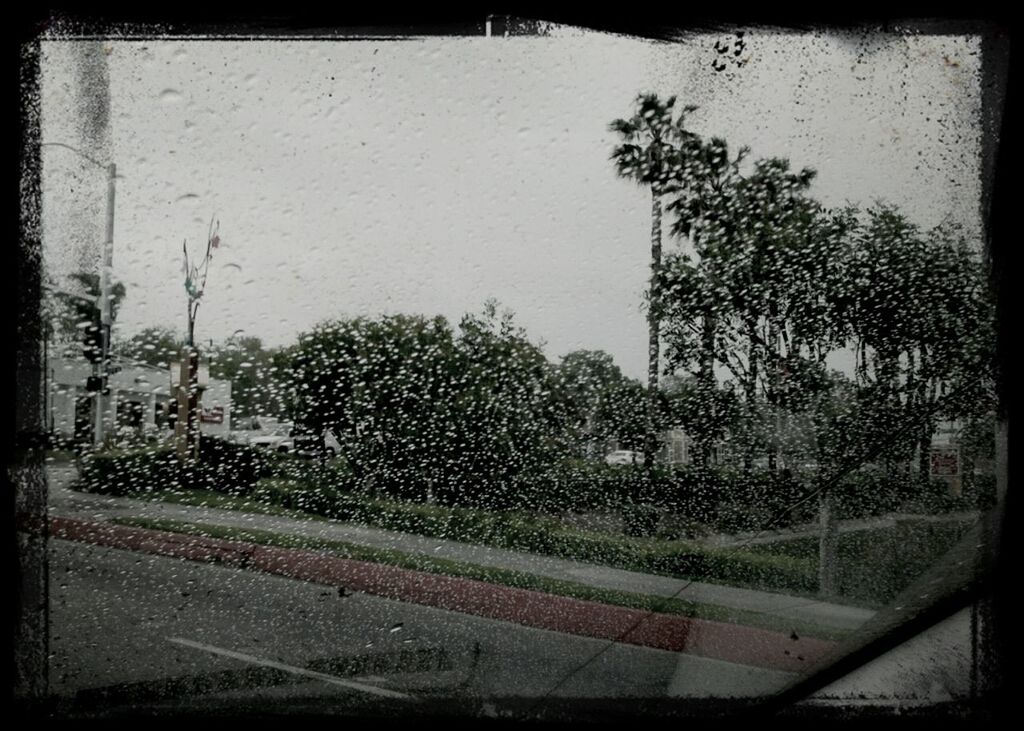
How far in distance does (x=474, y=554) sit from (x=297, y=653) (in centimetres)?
254

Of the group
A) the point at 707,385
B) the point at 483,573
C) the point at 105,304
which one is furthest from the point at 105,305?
the point at 707,385

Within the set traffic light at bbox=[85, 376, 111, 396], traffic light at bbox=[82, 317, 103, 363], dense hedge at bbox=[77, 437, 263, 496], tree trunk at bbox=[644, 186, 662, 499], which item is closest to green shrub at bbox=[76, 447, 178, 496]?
dense hedge at bbox=[77, 437, 263, 496]

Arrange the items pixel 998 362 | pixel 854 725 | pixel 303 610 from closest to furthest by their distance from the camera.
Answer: pixel 854 725, pixel 998 362, pixel 303 610

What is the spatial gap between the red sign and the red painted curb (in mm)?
818

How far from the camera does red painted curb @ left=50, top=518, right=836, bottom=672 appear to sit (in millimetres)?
3754

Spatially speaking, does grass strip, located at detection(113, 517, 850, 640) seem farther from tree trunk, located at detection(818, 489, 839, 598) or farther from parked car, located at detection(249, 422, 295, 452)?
tree trunk, located at detection(818, 489, 839, 598)

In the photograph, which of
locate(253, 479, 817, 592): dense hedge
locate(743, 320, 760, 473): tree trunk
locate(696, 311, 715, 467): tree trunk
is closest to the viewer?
locate(253, 479, 817, 592): dense hedge

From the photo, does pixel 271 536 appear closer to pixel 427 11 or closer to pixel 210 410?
pixel 210 410

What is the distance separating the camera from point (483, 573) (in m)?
5.95

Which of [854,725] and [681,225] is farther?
[681,225]

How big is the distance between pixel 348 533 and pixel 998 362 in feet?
15.5

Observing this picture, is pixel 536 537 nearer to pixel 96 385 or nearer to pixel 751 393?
pixel 751 393

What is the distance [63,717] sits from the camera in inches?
106

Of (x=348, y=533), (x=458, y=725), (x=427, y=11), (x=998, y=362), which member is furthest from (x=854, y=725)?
(x=348, y=533)
